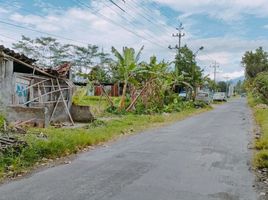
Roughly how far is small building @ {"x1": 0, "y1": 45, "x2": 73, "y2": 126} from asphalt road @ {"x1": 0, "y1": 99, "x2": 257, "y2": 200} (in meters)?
4.50

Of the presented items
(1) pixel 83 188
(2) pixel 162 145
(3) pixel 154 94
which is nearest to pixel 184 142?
(2) pixel 162 145

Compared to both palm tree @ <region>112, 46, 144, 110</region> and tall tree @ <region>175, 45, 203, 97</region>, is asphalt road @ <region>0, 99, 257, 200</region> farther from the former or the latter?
tall tree @ <region>175, 45, 203, 97</region>

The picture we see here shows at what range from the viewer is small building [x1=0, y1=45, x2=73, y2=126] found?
14.5 m

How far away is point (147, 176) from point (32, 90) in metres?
10.3

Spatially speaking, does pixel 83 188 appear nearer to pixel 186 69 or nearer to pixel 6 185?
pixel 6 185

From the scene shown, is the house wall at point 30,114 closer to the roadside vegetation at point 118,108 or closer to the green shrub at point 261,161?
the roadside vegetation at point 118,108

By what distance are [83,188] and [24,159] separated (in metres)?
2.60

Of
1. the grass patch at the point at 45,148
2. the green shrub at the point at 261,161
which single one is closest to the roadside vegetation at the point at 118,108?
the grass patch at the point at 45,148

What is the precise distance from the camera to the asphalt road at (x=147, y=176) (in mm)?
6473

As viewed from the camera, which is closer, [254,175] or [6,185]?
[6,185]

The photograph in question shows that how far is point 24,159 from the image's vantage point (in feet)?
28.8

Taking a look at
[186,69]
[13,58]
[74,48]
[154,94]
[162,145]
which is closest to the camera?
[162,145]

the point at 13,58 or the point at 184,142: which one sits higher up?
the point at 13,58

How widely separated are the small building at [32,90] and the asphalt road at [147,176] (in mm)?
4502
